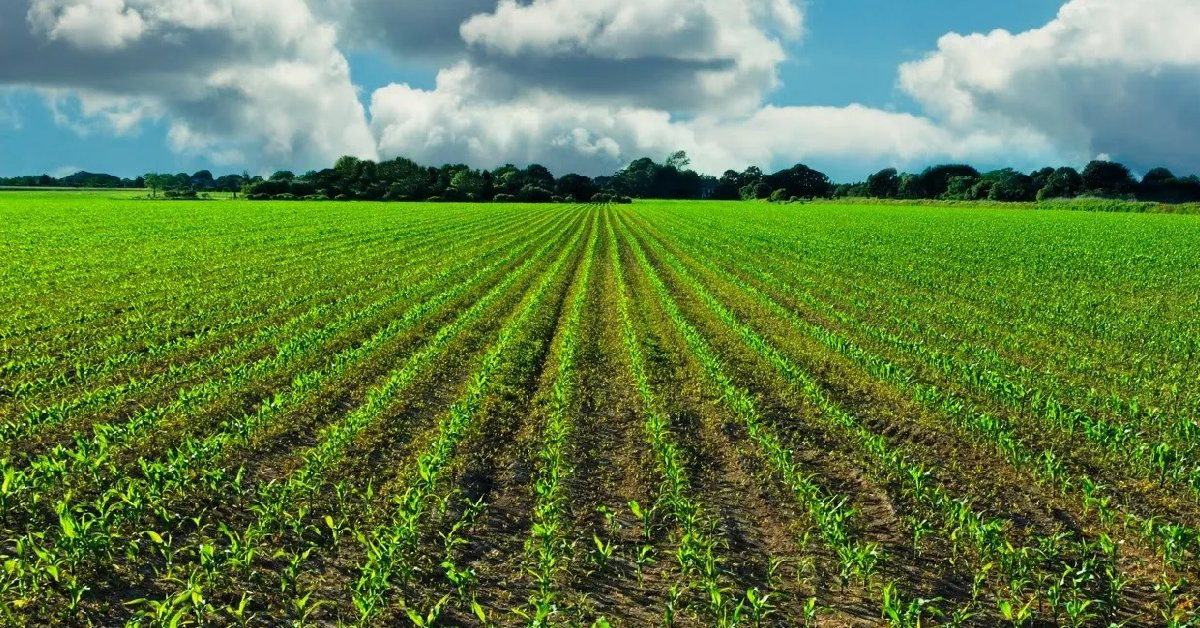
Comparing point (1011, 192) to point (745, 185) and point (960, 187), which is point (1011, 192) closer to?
point (960, 187)

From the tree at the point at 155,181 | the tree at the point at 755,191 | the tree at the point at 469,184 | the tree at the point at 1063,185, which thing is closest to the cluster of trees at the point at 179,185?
the tree at the point at 155,181

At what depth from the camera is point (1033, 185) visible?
14788 cm

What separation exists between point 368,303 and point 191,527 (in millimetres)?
12912

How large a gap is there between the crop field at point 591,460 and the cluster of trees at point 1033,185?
114585 mm

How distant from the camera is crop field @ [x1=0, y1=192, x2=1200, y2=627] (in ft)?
20.9

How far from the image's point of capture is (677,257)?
33.0 meters

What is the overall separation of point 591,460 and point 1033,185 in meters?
168

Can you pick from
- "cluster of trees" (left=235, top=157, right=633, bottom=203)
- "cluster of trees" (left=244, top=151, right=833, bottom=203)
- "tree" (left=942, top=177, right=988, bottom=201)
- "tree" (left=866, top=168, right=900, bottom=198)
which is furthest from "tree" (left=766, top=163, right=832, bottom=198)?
"cluster of trees" (left=235, top=157, right=633, bottom=203)

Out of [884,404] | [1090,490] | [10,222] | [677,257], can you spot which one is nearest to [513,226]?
[677,257]

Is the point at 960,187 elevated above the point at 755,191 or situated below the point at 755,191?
above

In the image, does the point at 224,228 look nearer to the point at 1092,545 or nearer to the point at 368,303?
the point at 368,303

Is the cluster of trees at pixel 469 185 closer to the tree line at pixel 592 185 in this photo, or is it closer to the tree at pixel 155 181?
the tree line at pixel 592 185

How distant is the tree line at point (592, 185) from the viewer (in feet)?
387

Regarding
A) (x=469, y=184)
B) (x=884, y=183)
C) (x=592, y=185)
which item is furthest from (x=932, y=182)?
(x=469, y=184)
